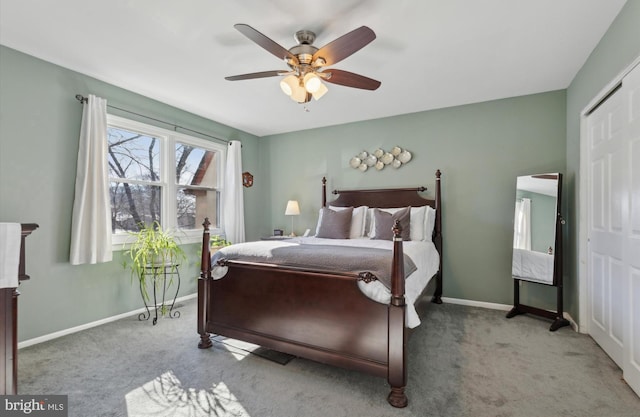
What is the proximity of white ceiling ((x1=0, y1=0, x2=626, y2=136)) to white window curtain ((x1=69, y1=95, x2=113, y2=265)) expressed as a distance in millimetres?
338

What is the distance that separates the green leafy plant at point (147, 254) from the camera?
336 centimetres

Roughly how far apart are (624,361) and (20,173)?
505cm

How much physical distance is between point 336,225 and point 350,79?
1889 mm

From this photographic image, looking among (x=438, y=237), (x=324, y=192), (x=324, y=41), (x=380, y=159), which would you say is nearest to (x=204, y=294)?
(x=324, y=41)

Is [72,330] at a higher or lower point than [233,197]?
lower

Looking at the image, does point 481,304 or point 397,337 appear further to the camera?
point 481,304

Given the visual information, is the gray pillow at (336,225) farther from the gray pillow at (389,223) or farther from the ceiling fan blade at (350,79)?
the ceiling fan blade at (350,79)

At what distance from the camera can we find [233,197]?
15.4 feet

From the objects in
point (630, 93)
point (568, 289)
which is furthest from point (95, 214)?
point (568, 289)


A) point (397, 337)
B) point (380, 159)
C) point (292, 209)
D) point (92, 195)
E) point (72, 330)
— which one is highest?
point (380, 159)

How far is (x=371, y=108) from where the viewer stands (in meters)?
4.08

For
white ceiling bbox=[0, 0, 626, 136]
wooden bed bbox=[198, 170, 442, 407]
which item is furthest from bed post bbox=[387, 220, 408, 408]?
white ceiling bbox=[0, 0, 626, 136]

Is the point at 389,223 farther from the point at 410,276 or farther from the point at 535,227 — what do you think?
the point at 535,227

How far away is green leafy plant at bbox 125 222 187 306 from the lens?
336cm
